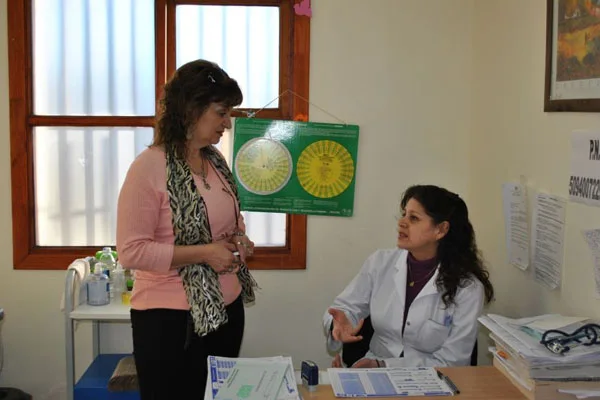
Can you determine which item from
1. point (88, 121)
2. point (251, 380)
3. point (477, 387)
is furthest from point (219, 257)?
point (88, 121)

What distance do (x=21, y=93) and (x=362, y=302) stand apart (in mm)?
1752

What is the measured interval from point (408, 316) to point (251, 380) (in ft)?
2.49

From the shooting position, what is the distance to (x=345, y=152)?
3.20 m

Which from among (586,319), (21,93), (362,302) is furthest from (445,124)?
(21,93)

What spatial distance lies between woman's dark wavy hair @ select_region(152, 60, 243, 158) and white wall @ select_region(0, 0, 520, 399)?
1066 millimetres

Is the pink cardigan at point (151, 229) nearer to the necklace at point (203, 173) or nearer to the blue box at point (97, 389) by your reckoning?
the necklace at point (203, 173)

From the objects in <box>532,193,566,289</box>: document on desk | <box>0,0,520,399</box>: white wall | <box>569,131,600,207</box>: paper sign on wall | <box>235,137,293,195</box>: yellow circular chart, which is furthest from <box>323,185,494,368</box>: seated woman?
<box>235,137,293,195</box>: yellow circular chart

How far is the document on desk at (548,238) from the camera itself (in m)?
2.25

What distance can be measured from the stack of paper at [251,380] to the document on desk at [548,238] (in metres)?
0.95

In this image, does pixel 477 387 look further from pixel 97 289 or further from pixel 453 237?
pixel 97 289

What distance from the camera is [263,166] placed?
3.20m

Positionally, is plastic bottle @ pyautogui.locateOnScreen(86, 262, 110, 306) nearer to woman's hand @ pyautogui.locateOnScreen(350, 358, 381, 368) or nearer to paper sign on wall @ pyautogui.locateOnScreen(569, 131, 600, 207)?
woman's hand @ pyautogui.locateOnScreen(350, 358, 381, 368)

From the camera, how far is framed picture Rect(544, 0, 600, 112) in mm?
2043

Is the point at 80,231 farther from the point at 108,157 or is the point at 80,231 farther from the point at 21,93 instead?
the point at 21,93
